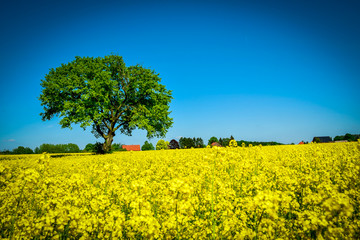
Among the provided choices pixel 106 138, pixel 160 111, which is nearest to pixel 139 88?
pixel 160 111

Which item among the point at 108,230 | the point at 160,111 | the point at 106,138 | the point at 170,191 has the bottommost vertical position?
the point at 108,230

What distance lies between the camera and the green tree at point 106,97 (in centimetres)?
2197

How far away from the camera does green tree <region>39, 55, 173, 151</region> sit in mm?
21969

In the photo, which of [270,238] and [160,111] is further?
[160,111]

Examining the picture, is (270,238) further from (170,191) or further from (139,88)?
(139,88)

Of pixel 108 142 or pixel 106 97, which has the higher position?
pixel 106 97

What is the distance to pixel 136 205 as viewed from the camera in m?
2.72

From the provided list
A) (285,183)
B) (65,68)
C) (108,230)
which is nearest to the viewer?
(108,230)

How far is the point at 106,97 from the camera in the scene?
73.3 feet

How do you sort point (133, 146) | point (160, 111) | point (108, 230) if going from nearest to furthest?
point (108, 230), point (160, 111), point (133, 146)

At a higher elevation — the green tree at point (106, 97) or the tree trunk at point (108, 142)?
the green tree at point (106, 97)

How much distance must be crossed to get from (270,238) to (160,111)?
23.9 metres

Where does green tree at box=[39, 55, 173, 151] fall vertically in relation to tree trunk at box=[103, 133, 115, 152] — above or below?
above

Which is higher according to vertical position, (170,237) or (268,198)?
(268,198)
